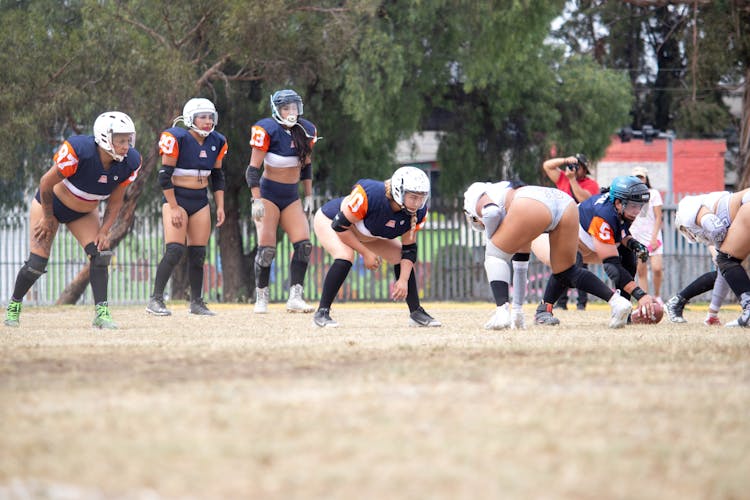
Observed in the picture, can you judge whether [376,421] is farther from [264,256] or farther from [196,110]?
[264,256]

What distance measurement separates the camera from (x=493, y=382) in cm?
584

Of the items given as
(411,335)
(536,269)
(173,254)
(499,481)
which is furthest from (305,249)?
(536,269)

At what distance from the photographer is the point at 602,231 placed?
1113cm

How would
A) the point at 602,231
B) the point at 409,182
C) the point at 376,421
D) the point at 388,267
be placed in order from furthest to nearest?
the point at 388,267
the point at 602,231
the point at 409,182
the point at 376,421

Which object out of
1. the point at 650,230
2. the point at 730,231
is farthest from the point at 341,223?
the point at 650,230

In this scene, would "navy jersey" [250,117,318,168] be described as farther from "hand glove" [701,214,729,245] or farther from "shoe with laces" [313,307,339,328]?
"hand glove" [701,214,729,245]

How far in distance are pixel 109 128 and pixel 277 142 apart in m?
3.67

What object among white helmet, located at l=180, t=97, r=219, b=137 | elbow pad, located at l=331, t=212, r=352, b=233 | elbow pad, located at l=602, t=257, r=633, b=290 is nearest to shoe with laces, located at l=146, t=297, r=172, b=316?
white helmet, located at l=180, t=97, r=219, b=137

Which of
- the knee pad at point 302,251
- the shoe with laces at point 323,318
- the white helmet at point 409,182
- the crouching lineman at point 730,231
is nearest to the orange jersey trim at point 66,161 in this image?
the shoe with laces at point 323,318

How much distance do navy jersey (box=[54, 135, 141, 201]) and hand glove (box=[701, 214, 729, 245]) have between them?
215 inches

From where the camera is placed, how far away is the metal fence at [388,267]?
25.4 m

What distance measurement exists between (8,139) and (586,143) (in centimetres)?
1217

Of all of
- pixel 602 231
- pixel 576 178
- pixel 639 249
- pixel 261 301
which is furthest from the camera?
pixel 576 178

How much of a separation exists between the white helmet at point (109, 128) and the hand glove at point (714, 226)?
217 inches
